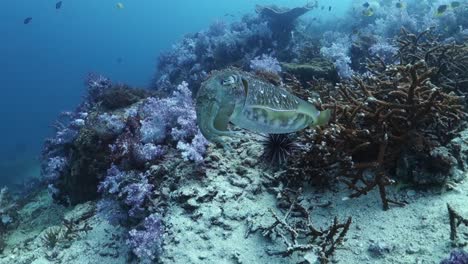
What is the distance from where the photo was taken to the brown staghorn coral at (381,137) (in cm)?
432

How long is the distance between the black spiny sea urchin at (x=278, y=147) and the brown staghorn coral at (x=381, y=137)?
16cm

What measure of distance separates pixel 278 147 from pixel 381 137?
124 centimetres

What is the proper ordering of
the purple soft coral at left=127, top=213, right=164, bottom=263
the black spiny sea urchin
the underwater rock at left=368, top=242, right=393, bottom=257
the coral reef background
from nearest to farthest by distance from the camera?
1. the coral reef background
2. the underwater rock at left=368, top=242, right=393, bottom=257
3. the purple soft coral at left=127, top=213, right=164, bottom=263
4. the black spiny sea urchin

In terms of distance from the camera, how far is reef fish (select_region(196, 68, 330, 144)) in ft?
9.30

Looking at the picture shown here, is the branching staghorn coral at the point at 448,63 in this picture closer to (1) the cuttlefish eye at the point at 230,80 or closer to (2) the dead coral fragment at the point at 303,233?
(2) the dead coral fragment at the point at 303,233

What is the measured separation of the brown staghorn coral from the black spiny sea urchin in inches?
6.5

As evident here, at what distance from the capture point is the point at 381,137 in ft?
14.4

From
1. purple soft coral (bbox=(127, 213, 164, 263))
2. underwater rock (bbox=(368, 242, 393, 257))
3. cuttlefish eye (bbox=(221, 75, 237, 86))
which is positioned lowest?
purple soft coral (bbox=(127, 213, 164, 263))

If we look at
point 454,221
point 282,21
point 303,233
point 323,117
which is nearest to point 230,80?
point 323,117

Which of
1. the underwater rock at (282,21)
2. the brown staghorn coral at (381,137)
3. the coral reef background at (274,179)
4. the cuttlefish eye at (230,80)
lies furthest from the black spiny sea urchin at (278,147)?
the underwater rock at (282,21)

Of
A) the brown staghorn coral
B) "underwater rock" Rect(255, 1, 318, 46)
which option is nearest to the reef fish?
the brown staghorn coral

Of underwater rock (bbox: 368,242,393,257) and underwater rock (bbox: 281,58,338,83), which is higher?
underwater rock (bbox: 281,58,338,83)

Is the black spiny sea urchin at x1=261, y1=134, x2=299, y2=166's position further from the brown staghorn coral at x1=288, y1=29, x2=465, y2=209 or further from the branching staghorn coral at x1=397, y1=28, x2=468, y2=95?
the branching staghorn coral at x1=397, y1=28, x2=468, y2=95

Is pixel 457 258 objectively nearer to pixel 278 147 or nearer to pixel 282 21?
pixel 278 147
